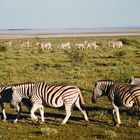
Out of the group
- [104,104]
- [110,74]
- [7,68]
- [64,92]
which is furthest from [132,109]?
[7,68]

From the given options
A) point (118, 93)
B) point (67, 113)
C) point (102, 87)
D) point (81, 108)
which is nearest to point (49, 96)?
point (67, 113)

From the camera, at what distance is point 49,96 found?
14242mm

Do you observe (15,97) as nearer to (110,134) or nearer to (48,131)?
(48,131)

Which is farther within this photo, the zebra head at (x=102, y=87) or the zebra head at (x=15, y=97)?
the zebra head at (x=15, y=97)

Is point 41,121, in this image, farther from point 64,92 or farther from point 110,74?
point 110,74

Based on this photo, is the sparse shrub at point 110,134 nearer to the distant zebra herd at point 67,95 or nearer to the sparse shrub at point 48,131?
the distant zebra herd at point 67,95

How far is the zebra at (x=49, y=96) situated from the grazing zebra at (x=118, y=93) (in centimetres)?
81

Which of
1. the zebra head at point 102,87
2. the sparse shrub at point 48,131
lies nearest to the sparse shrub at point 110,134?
the sparse shrub at point 48,131

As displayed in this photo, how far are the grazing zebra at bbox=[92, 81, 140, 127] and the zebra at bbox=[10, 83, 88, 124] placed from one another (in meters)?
0.81

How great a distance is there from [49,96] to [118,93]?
2256mm

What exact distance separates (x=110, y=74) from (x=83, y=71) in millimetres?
2420

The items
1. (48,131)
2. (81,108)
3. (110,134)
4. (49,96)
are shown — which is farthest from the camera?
(81,108)

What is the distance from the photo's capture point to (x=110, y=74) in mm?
28312

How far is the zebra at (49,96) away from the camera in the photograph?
46.2ft
